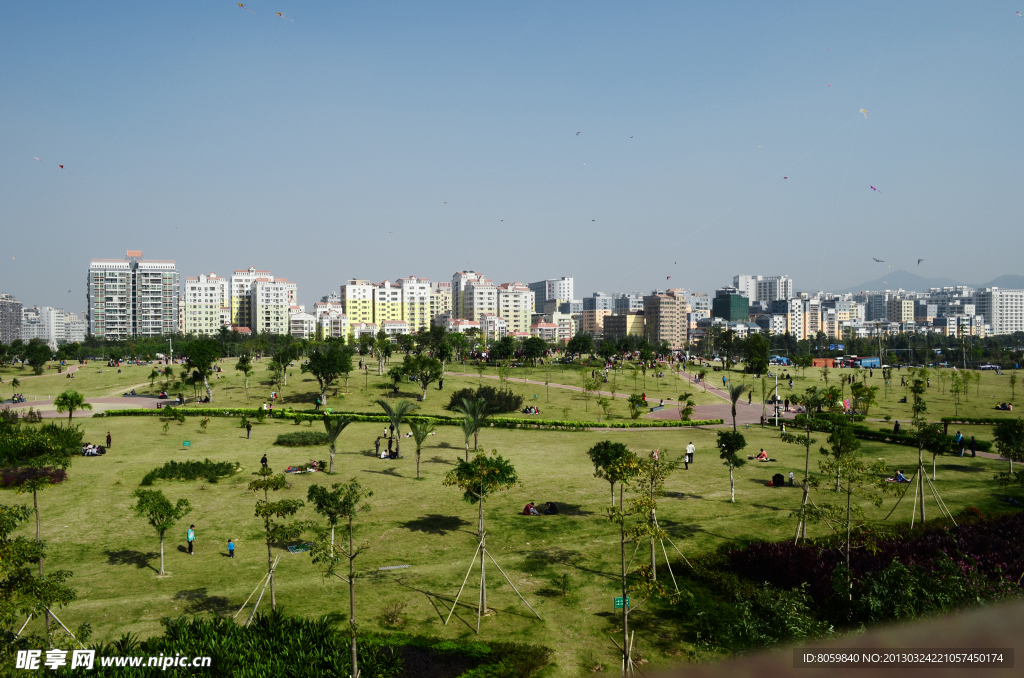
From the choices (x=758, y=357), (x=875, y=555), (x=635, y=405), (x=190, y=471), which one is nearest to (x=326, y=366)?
(x=190, y=471)

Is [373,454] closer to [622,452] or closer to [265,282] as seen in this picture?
[622,452]

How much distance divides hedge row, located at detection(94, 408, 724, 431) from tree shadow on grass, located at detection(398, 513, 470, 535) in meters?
20.4

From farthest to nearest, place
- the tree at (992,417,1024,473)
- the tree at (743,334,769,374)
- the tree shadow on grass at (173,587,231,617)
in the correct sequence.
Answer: the tree at (743,334,769,374) → the tree at (992,417,1024,473) → the tree shadow on grass at (173,587,231,617)

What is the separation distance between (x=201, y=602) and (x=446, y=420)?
1281 inches

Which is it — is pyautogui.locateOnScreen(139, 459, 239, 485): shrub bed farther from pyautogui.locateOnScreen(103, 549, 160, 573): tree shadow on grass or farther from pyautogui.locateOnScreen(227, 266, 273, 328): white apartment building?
pyautogui.locateOnScreen(227, 266, 273, 328): white apartment building

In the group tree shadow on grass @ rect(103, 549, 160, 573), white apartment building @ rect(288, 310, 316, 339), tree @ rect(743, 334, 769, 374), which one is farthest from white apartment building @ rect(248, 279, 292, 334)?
tree shadow on grass @ rect(103, 549, 160, 573)

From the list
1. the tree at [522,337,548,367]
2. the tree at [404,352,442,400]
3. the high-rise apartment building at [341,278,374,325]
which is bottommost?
the tree at [404,352,442,400]

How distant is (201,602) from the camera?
18156 mm

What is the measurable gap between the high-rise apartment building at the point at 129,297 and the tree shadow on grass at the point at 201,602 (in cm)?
17148

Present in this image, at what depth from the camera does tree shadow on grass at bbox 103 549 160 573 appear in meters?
21.3

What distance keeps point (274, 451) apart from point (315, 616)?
23.4 meters

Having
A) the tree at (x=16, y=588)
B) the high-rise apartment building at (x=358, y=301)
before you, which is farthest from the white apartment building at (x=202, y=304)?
the tree at (x=16, y=588)

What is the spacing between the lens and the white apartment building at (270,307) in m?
177

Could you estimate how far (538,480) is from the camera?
3212 centimetres
